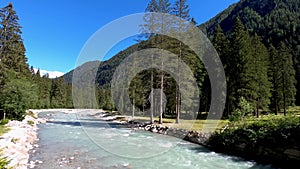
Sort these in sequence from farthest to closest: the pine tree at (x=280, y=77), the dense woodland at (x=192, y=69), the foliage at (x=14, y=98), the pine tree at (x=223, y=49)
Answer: the pine tree at (x=280, y=77) → the pine tree at (x=223, y=49) → the dense woodland at (x=192, y=69) → the foliage at (x=14, y=98)

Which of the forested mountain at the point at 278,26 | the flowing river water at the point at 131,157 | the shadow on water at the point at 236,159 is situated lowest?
the flowing river water at the point at 131,157

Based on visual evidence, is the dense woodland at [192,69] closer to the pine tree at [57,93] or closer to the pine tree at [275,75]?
the pine tree at [275,75]

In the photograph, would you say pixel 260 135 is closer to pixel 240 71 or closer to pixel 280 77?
pixel 240 71

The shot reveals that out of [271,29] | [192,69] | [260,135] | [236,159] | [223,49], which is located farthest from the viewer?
[271,29]

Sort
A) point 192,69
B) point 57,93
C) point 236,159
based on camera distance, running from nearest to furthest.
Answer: point 236,159 → point 192,69 → point 57,93

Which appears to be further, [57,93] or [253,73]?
[57,93]

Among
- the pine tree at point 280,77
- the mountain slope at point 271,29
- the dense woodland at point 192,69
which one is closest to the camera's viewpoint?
the dense woodland at point 192,69

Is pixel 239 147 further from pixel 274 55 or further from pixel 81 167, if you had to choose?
pixel 274 55

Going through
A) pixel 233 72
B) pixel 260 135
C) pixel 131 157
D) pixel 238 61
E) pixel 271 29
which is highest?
pixel 271 29

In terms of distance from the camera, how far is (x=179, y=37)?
70.4 feet

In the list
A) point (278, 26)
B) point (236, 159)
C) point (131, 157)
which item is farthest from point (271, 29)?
point (131, 157)

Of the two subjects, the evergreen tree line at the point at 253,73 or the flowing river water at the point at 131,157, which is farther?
the evergreen tree line at the point at 253,73

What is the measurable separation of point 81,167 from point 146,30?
17.0 m

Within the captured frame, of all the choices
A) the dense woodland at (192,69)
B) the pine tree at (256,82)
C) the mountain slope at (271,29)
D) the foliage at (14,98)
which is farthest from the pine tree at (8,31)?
the pine tree at (256,82)
